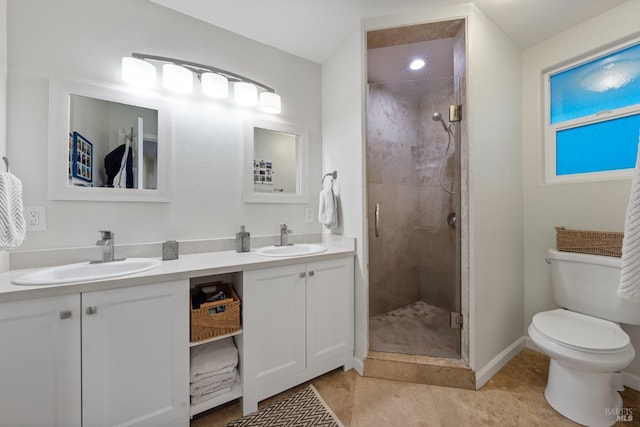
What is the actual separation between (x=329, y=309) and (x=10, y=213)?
1.56 m

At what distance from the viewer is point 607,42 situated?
1562mm

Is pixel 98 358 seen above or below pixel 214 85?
below

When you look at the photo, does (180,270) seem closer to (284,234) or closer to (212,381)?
(212,381)

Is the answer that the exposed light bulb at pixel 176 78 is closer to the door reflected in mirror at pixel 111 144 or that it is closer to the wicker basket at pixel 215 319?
the door reflected in mirror at pixel 111 144

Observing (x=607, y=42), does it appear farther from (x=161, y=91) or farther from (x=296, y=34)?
(x=161, y=91)

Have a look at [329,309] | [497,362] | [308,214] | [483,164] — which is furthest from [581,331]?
[308,214]

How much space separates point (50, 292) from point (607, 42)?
323 centimetres

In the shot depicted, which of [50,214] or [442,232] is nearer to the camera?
[50,214]

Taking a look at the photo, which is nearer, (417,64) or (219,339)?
(219,339)

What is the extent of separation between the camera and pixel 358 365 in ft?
5.44

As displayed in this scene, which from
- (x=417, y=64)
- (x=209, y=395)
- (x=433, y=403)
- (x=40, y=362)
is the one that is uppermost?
(x=417, y=64)

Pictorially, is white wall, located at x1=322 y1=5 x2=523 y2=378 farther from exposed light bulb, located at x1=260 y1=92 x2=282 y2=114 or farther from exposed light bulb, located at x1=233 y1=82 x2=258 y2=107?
exposed light bulb, located at x1=233 y1=82 x2=258 y2=107

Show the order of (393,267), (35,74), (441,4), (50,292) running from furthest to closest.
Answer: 1. (393,267)
2. (441,4)
3. (35,74)
4. (50,292)

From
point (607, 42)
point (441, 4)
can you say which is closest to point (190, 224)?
point (441, 4)
